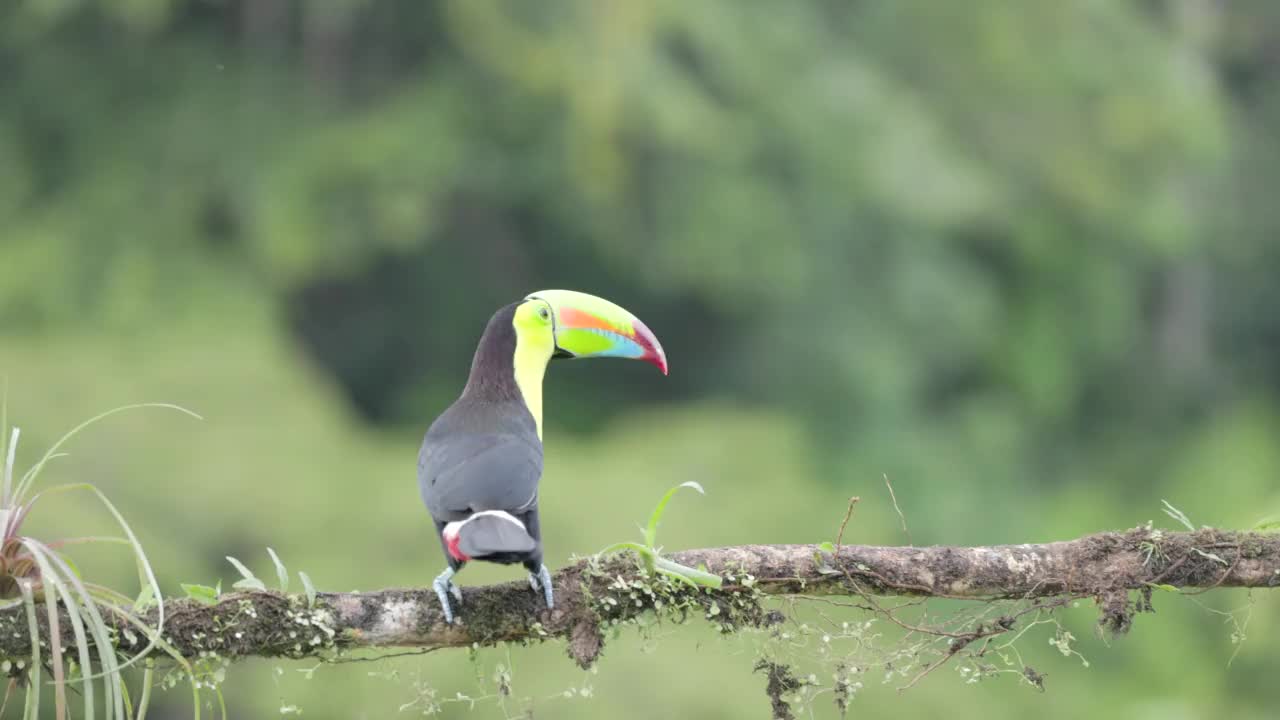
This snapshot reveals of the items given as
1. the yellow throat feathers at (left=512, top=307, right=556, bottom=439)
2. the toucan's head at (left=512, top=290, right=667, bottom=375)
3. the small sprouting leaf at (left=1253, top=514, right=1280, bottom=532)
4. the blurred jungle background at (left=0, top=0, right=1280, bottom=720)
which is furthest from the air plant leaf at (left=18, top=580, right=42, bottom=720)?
the blurred jungle background at (left=0, top=0, right=1280, bottom=720)

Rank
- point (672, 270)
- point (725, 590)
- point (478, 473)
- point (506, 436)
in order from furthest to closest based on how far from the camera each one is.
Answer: point (672, 270), point (506, 436), point (478, 473), point (725, 590)

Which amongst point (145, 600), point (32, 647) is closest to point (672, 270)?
point (145, 600)

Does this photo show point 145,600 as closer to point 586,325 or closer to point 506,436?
point 506,436

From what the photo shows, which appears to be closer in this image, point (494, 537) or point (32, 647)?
point (32, 647)

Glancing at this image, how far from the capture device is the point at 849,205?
43.8 ft

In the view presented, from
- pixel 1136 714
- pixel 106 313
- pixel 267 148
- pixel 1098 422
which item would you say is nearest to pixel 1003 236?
pixel 1098 422

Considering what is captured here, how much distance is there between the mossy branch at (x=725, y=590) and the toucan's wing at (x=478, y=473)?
0.20 meters

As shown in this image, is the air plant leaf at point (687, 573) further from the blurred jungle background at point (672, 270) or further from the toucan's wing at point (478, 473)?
the blurred jungle background at point (672, 270)

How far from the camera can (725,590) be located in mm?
3211

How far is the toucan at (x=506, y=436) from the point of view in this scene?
3.16 meters

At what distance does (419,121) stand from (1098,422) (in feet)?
22.7

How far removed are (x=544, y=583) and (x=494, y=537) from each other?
0.39ft

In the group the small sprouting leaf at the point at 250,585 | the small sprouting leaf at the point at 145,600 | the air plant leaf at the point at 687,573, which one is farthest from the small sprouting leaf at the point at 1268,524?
the small sprouting leaf at the point at 145,600

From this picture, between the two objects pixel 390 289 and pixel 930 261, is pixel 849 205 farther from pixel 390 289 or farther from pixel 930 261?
pixel 390 289
